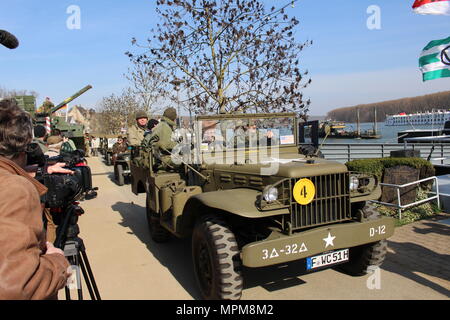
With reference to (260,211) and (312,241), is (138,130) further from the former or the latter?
(312,241)

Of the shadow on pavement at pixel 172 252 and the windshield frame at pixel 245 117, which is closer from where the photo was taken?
the shadow on pavement at pixel 172 252

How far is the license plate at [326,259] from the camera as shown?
3.56 metres

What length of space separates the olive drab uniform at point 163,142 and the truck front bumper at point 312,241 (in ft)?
8.79

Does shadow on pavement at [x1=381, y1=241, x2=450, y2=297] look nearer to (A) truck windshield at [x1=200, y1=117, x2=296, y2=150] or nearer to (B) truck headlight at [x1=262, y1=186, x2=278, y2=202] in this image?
(B) truck headlight at [x1=262, y1=186, x2=278, y2=202]

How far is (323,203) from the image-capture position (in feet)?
12.4

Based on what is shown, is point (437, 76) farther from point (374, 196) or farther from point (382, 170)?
point (374, 196)

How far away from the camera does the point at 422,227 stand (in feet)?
19.8

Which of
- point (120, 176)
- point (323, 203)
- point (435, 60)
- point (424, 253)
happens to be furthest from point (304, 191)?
point (120, 176)

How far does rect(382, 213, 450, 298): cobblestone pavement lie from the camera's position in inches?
160

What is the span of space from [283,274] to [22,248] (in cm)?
351

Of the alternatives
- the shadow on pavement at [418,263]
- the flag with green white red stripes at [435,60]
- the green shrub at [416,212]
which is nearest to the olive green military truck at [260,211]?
the shadow on pavement at [418,263]

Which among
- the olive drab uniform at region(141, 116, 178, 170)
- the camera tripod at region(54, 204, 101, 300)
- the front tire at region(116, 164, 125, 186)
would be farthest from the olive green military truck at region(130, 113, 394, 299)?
the front tire at region(116, 164, 125, 186)

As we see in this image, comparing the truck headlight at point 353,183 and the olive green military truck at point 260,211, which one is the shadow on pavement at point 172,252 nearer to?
the olive green military truck at point 260,211
